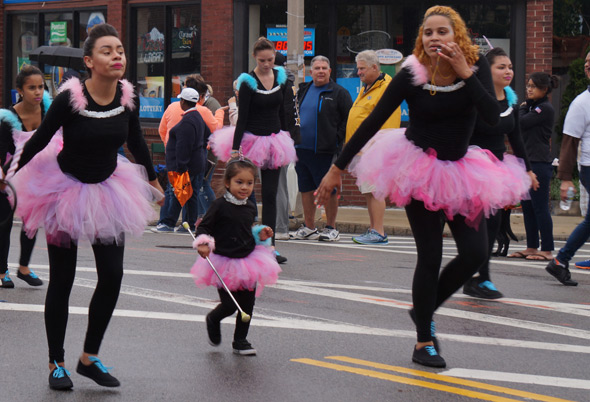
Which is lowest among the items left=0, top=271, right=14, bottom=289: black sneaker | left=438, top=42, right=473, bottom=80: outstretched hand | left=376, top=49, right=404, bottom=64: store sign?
left=0, top=271, right=14, bottom=289: black sneaker

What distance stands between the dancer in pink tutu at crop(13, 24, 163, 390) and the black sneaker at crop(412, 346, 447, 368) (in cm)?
174

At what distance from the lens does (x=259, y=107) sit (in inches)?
411

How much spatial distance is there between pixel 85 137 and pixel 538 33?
12817 mm

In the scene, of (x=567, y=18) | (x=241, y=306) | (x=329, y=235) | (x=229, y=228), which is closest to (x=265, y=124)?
(x=329, y=235)

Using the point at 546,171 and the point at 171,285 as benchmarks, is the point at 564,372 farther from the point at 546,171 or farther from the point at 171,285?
the point at 546,171

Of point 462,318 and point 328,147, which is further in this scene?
point 328,147

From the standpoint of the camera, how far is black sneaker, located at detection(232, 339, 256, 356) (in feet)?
20.5

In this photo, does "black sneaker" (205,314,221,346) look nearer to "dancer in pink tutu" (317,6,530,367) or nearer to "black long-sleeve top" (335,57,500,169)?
"dancer in pink tutu" (317,6,530,367)

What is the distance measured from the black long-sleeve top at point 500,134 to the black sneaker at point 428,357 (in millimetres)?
2720

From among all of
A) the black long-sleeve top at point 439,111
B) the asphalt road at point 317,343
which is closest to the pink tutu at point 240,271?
the asphalt road at point 317,343

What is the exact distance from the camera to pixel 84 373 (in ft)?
18.0

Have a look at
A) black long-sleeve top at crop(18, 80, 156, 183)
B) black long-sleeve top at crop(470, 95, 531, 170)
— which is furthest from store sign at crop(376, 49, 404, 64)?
black long-sleeve top at crop(18, 80, 156, 183)

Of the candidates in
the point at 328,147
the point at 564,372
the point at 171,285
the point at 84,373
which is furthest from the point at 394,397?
the point at 328,147

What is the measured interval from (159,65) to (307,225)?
7.80 meters
